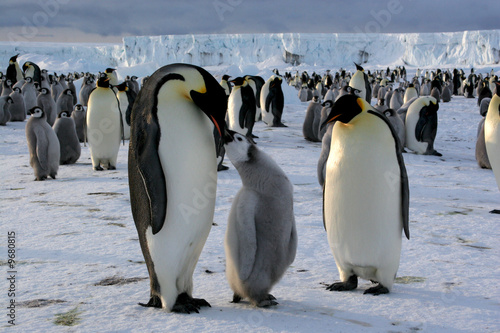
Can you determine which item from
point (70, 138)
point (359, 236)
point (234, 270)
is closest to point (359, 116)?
point (359, 236)

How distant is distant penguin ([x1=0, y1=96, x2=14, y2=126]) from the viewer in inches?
429

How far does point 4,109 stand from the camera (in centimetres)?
1102

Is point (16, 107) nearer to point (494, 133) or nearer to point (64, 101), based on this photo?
point (64, 101)

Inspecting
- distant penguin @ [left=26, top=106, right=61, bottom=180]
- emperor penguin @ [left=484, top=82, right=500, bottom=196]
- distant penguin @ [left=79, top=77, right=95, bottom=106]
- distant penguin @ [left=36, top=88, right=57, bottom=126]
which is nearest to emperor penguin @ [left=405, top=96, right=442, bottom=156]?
Result: emperor penguin @ [left=484, top=82, right=500, bottom=196]

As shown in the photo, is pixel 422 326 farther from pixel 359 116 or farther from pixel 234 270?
pixel 359 116

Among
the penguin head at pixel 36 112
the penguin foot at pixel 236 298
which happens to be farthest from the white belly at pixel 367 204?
the penguin head at pixel 36 112

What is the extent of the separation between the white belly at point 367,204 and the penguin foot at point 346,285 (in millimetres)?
52

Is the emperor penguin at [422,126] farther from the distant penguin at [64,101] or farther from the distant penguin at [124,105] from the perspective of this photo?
the distant penguin at [64,101]

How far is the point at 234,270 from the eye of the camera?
7.77 ft

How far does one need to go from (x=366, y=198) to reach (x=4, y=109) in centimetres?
1029

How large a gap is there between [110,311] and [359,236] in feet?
4.44

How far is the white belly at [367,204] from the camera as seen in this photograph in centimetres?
275

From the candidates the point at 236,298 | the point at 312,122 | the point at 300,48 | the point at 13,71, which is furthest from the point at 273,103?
the point at 300,48

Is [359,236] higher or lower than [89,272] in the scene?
higher
